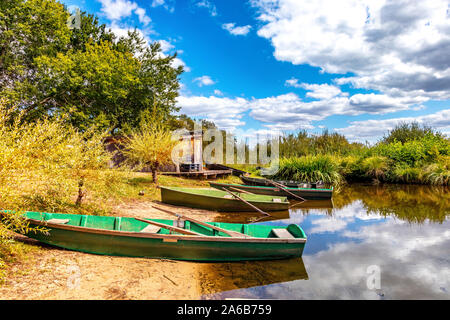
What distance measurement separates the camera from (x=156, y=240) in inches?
236

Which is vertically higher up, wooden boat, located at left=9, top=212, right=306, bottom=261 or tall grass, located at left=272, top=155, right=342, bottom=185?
tall grass, located at left=272, top=155, right=342, bottom=185

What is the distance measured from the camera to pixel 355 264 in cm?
645

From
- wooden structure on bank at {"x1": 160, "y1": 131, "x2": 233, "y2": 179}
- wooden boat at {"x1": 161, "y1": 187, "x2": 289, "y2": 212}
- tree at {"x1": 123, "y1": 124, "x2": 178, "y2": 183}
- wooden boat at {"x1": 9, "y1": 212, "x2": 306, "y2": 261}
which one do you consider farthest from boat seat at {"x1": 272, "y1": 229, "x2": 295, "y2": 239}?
wooden structure on bank at {"x1": 160, "y1": 131, "x2": 233, "y2": 179}

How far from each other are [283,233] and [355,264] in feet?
6.14

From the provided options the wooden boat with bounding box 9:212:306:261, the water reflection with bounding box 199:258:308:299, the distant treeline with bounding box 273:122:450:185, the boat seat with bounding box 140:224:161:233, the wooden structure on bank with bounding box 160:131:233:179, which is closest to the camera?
the water reflection with bounding box 199:258:308:299

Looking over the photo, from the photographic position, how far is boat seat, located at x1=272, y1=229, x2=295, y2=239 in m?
6.50

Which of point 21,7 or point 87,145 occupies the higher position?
point 21,7

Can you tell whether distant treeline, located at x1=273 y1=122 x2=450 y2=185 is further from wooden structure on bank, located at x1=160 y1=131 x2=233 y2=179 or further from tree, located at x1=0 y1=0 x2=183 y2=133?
tree, located at x1=0 y1=0 x2=183 y2=133

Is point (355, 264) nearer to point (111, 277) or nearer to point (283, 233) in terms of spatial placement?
point (283, 233)

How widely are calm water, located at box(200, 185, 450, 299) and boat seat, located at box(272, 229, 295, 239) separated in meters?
0.61

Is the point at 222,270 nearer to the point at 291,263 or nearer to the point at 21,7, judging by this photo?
the point at 291,263

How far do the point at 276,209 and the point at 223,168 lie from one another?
12500 mm
